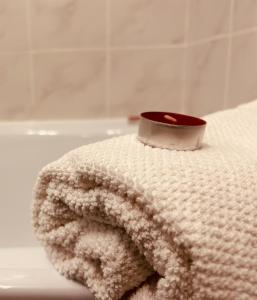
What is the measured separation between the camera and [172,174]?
1.47ft

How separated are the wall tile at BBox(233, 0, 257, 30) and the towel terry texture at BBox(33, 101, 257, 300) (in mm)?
534

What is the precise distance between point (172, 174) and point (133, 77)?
0.89 metres

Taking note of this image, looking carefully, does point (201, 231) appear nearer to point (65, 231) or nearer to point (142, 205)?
point (142, 205)

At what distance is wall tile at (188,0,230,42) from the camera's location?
3.64ft

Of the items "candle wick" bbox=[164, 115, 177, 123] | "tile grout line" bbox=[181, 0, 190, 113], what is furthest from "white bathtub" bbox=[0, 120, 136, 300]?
"candle wick" bbox=[164, 115, 177, 123]

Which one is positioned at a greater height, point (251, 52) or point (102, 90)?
point (251, 52)

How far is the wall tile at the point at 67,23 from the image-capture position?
1.23 metres

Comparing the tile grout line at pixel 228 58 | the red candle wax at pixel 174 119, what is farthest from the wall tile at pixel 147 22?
the red candle wax at pixel 174 119

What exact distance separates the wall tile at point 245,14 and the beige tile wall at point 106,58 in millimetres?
114

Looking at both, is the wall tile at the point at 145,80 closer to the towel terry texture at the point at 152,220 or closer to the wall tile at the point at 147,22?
the wall tile at the point at 147,22

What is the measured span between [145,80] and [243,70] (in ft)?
1.18

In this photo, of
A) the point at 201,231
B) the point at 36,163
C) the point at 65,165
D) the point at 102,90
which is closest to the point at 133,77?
the point at 102,90

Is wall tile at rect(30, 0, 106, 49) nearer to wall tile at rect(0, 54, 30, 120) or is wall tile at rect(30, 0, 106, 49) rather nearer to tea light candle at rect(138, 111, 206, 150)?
wall tile at rect(0, 54, 30, 120)

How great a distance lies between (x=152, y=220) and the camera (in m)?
0.42
